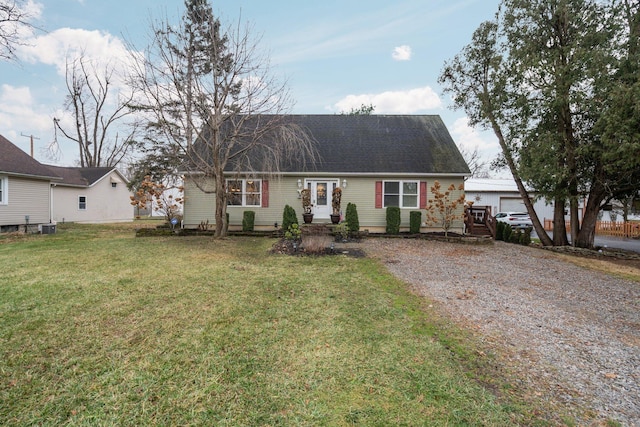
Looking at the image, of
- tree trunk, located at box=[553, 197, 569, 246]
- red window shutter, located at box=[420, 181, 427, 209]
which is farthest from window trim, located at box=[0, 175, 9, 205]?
tree trunk, located at box=[553, 197, 569, 246]

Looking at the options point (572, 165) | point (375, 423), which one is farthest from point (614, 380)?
point (572, 165)

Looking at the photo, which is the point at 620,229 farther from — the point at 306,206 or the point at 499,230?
the point at 306,206

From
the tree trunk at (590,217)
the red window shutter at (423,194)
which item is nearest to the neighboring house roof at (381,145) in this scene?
the red window shutter at (423,194)

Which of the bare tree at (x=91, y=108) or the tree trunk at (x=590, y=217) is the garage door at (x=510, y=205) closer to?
the tree trunk at (x=590, y=217)

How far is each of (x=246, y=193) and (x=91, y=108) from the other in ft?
77.4

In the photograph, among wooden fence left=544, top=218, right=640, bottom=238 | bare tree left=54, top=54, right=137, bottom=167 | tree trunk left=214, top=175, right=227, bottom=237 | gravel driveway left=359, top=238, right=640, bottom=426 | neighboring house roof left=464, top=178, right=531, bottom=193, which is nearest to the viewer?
gravel driveway left=359, top=238, right=640, bottom=426

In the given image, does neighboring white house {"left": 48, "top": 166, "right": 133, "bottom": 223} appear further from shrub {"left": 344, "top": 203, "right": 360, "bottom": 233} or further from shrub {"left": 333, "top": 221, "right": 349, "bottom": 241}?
shrub {"left": 344, "top": 203, "right": 360, "bottom": 233}

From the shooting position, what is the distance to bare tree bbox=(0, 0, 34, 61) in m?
7.86

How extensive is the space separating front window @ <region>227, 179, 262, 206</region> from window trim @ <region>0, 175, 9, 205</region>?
937 centimetres

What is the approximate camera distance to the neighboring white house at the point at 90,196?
62.8ft

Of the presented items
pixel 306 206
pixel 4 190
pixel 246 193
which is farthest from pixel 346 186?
pixel 4 190

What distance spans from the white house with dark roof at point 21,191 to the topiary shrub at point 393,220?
16.0 meters

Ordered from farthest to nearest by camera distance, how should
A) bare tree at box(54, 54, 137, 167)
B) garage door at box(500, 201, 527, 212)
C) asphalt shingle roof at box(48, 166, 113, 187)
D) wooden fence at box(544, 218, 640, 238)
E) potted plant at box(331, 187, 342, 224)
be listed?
bare tree at box(54, 54, 137, 167) → garage door at box(500, 201, 527, 212) → asphalt shingle roof at box(48, 166, 113, 187) → wooden fence at box(544, 218, 640, 238) → potted plant at box(331, 187, 342, 224)

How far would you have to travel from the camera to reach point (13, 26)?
317 inches
